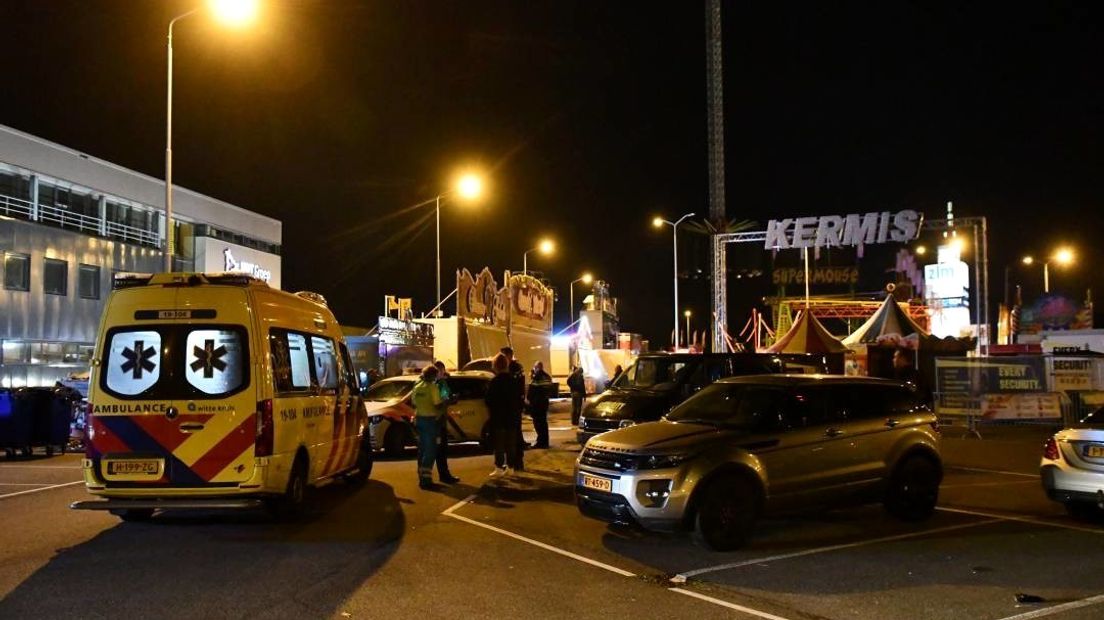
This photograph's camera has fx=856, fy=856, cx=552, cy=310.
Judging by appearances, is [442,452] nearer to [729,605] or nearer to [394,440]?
[394,440]

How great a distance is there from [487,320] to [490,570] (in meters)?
28.4

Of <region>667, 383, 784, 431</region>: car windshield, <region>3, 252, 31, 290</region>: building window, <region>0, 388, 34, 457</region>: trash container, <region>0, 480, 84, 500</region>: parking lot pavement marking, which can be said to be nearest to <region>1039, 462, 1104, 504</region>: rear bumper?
<region>667, 383, 784, 431</region>: car windshield

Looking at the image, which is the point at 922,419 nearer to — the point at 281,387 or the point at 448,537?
the point at 448,537

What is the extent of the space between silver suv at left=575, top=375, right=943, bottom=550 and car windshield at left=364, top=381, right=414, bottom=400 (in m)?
7.81

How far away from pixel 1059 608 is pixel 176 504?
7661mm

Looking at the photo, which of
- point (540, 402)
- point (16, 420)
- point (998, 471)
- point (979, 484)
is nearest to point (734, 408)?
point (979, 484)

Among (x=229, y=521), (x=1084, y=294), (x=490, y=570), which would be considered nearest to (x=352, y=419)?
(x=229, y=521)

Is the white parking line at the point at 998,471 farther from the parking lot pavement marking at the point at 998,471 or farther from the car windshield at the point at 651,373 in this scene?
the car windshield at the point at 651,373

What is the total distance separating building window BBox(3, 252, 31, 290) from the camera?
28.1 m

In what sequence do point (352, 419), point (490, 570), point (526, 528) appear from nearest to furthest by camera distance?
1. point (490, 570)
2. point (526, 528)
3. point (352, 419)

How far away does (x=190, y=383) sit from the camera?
8531 mm

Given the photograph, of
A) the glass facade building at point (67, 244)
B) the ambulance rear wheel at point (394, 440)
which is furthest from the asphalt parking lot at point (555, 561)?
the glass facade building at point (67, 244)

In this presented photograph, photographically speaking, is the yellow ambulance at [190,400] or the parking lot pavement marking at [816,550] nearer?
the parking lot pavement marking at [816,550]

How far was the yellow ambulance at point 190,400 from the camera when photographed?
330 inches
